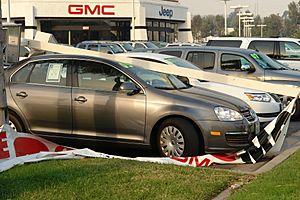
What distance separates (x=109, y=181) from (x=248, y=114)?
10.3 ft

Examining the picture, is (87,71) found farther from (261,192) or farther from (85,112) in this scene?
(261,192)

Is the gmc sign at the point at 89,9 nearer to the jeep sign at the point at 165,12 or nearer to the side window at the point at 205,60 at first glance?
the jeep sign at the point at 165,12

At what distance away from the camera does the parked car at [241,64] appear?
13351 mm

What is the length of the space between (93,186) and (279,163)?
2919 millimetres

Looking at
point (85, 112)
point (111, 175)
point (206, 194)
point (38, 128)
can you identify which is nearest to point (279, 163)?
point (206, 194)

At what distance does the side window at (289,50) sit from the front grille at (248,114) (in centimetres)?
979

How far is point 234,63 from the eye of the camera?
1380 centimetres

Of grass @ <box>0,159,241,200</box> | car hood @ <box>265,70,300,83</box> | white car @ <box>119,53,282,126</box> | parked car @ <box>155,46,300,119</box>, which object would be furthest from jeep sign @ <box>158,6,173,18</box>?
grass @ <box>0,159,241,200</box>

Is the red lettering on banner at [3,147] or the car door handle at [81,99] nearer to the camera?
the red lettering on banner at [3,147]

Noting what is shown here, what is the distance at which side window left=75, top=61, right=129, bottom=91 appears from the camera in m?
9.00

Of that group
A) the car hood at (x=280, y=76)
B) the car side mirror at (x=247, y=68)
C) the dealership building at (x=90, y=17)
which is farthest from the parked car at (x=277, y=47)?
the dealership building at (x=90, y=17)

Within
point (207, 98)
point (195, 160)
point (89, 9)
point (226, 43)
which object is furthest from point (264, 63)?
point (89, 9)

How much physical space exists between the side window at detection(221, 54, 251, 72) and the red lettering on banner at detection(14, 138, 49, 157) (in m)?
6.66

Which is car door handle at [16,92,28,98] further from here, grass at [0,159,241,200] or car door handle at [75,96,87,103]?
grass at [0,159,241,200]
